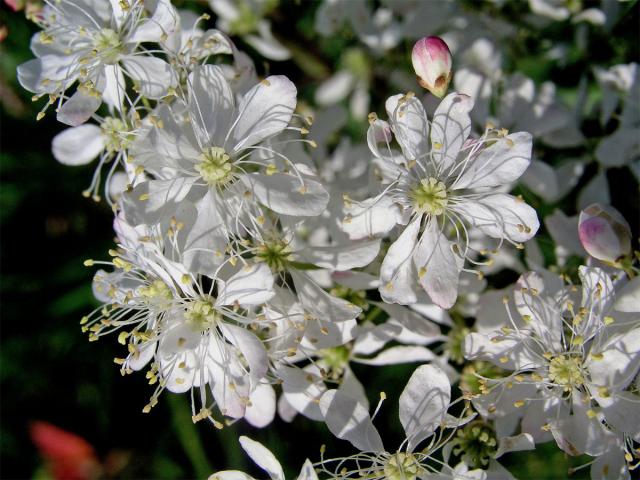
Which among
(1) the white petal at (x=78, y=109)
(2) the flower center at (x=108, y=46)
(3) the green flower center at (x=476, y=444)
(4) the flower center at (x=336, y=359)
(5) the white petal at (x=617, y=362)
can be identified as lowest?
(3) the green flower center at (x=476, y=444)

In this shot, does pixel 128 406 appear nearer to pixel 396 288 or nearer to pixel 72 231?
pixel 72 231

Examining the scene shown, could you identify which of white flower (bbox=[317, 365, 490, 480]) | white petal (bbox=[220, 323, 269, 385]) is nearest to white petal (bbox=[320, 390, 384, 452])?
white flower (bbox=[317, 365, 490, 480])

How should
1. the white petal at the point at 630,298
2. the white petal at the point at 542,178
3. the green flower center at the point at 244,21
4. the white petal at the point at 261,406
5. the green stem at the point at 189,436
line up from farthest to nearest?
the green stem at the point at 189,436
the green flower center at the point at 244,21
the white petal at the point at 542,178
the white petal at the point at 261,406
the white petal at the point at 630,298

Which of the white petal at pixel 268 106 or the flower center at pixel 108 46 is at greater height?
the flower center at pixel 108 46

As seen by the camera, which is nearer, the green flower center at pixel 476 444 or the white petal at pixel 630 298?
the white petal at pixel 630 298

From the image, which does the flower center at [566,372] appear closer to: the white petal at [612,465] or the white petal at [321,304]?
the white petal at [612,465]

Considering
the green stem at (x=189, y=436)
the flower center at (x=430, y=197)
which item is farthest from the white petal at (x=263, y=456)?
the green stem at (x=189, y=436)

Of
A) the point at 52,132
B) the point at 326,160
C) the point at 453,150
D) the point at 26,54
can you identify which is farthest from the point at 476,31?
the point at 52,132
